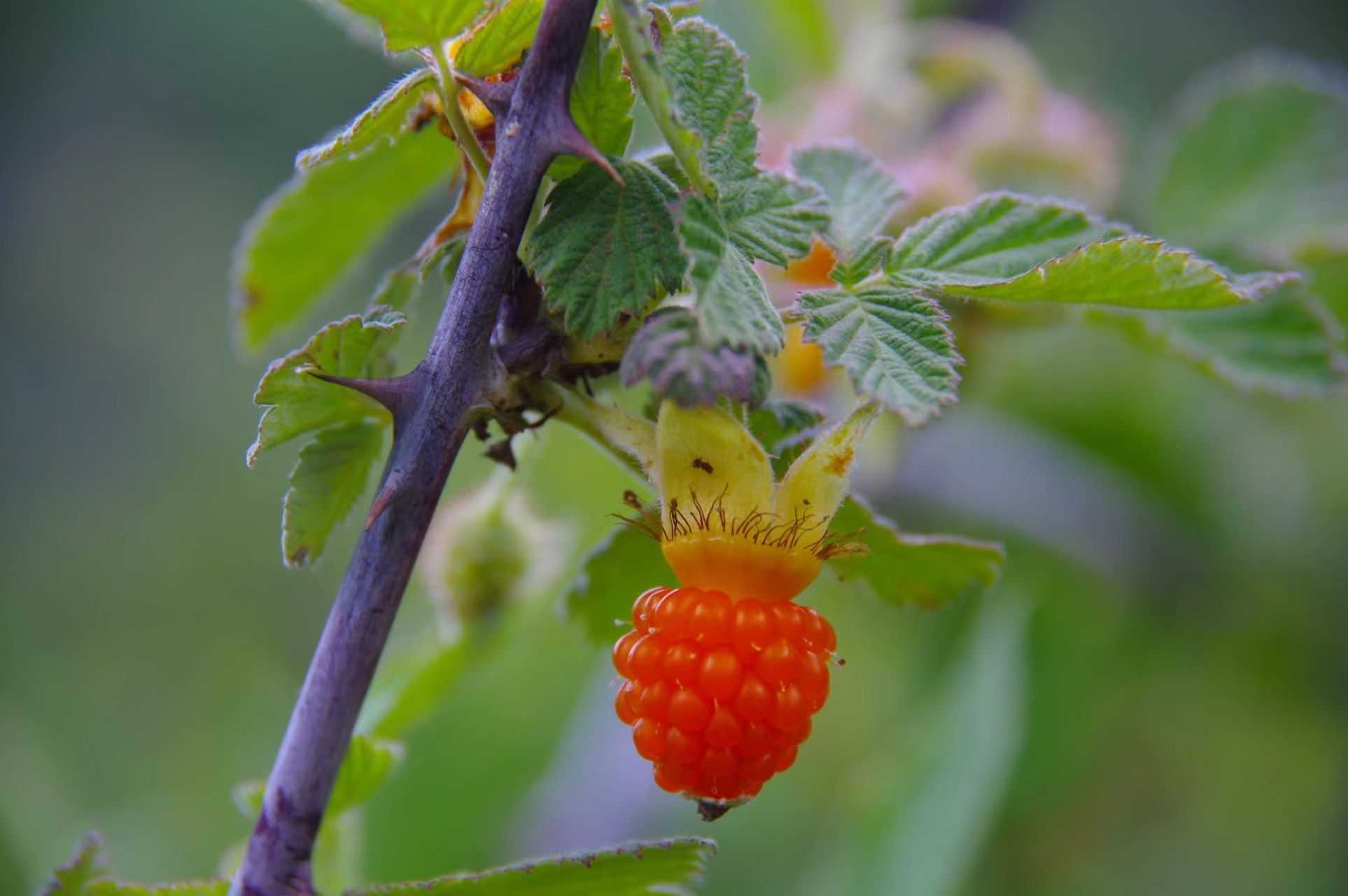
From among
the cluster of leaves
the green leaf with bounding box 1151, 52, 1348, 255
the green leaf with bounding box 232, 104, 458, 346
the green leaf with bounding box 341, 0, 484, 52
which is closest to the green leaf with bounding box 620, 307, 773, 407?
the cluster of leaves

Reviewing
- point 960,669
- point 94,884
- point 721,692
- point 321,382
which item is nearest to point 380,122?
point 321,382

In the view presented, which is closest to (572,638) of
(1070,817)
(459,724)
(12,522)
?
(459,724)

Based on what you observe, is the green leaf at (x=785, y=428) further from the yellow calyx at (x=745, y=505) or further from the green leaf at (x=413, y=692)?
the green leaf at (x=413, y=692)

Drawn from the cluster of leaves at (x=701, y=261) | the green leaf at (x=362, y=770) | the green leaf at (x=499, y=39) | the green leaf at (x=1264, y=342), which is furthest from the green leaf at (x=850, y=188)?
the green leaf at (x=362, y=770)

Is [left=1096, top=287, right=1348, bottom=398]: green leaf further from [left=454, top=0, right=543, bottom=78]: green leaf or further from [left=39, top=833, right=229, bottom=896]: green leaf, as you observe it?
[left=39, top=833, right=229, bottom=896]: green leaf

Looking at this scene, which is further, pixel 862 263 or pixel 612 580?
pixel 612 580

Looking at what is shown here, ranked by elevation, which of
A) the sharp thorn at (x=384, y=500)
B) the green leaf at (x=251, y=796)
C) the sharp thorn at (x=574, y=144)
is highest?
the sharp thorn at (x=574, y=144)

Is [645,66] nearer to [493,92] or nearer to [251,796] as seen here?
[493,92]

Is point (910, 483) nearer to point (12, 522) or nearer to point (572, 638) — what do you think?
point (572, 638)
